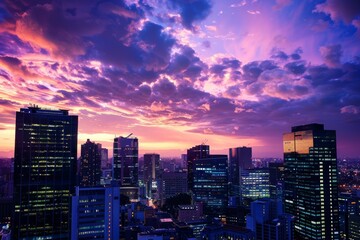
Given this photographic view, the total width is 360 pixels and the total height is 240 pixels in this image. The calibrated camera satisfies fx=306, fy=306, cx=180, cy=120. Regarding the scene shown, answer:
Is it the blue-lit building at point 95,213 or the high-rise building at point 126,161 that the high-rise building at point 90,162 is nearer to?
the high-rise building at point 126,161

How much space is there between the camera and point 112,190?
54062mm

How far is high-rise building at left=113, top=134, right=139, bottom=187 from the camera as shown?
4786 inches

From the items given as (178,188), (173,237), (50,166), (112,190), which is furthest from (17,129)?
(178,188)

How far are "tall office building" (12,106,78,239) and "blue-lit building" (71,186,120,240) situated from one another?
16860 millimetres

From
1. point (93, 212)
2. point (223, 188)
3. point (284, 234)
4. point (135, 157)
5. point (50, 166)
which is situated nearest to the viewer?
point (93, 212)

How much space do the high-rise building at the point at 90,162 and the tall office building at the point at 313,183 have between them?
3383 inches

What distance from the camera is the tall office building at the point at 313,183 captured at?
217 ft

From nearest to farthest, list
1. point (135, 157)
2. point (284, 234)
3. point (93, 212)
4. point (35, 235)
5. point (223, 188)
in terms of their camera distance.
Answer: point (93, 212), point (284, 234), point (35, 235), point (223, 188), point (135, 157)

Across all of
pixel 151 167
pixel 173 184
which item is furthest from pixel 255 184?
pixel 151 167

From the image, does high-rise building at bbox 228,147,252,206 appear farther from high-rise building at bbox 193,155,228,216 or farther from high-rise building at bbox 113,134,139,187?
high-rise building at bbox 113,134,139,187

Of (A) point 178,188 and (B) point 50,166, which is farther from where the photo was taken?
(A) point 178,188

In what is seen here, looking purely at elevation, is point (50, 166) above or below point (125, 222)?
above

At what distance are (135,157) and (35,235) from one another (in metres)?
64.8

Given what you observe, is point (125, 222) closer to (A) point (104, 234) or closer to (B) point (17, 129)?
(A) point (104, 234)
